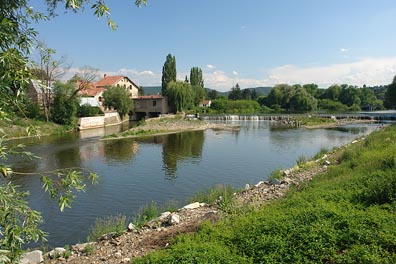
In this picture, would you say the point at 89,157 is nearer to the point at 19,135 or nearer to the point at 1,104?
the point at 19,135

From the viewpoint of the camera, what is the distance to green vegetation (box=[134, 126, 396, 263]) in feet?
17.9

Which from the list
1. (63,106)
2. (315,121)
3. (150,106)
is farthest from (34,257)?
(150,106)

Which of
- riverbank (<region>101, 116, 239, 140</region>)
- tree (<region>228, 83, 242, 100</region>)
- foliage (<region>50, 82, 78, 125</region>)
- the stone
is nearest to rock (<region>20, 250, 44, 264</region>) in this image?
the stone

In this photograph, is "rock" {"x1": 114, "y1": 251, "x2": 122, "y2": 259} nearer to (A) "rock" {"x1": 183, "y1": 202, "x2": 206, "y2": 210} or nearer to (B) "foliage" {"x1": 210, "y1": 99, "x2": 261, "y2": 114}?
(A) "rock" {"x1": 183, "y1": 202, "x2": 206, "y2": 210}

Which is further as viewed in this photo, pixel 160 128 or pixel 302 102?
pixel 302 102

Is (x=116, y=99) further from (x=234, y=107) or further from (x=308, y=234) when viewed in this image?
(x=308, y=234)

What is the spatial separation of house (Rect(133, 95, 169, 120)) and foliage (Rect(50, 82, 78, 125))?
20470mm

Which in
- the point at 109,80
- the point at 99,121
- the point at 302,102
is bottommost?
the point at 99,121

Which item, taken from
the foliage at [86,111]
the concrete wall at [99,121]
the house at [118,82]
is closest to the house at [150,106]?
the house at [118,82]

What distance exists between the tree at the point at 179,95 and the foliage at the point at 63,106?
68.1 feet

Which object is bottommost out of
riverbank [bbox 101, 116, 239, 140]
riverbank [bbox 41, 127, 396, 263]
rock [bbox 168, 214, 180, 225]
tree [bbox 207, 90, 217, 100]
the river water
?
the river water

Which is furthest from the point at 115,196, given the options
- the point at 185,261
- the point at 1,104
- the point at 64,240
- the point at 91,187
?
the point at 1,104

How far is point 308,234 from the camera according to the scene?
19.6ft

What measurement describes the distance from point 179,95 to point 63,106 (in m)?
22.8
